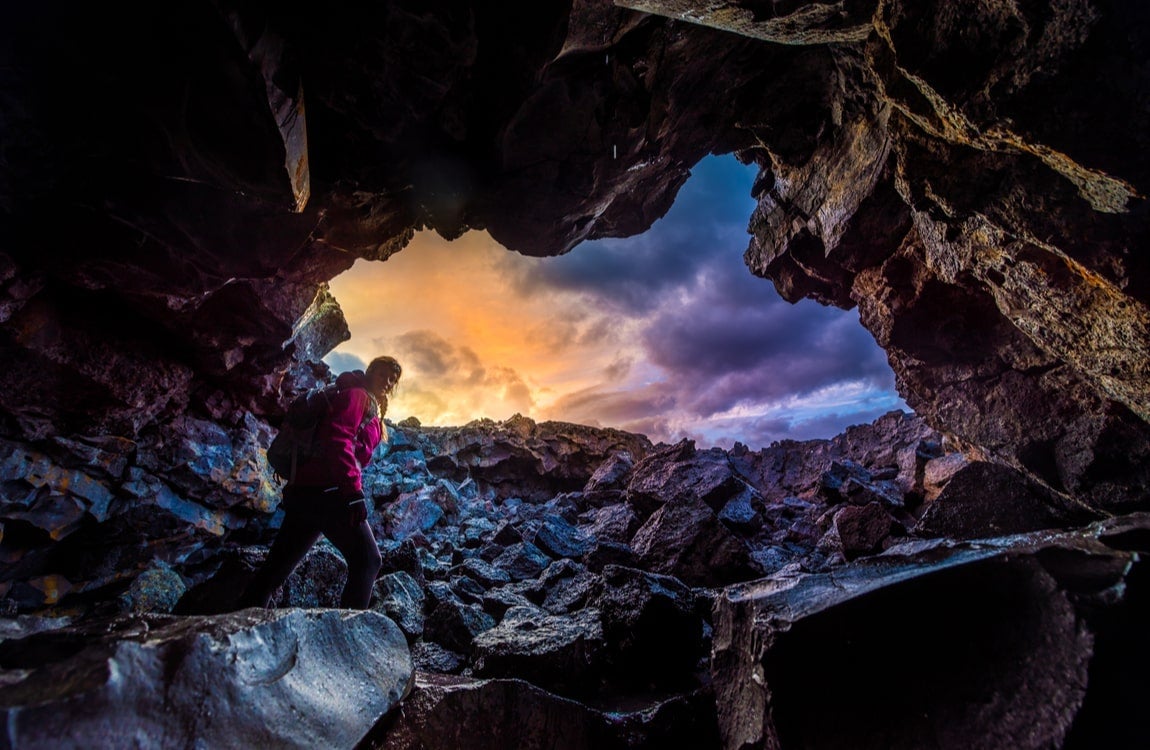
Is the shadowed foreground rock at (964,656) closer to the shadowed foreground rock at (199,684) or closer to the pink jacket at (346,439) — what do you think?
the shadowed foreground rock at (199,684)

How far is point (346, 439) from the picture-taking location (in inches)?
164

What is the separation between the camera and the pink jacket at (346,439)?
3.97 m

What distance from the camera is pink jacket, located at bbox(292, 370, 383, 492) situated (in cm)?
397

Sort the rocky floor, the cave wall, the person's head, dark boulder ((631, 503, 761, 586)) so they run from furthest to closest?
dark boulder ((631, 503, 761, 586))
the person's head
the cave wall
the rocky floor

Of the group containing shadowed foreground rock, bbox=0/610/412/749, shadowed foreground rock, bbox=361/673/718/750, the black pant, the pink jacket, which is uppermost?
the pink jacket

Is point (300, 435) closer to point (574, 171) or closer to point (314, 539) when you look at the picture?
point (314, 539)

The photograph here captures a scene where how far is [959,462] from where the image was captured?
984cm

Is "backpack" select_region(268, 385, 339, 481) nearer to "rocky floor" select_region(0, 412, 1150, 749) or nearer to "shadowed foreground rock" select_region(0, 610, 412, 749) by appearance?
"rocky floor" select_region(0, 412, 1150, 749)

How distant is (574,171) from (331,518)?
18.5 ft

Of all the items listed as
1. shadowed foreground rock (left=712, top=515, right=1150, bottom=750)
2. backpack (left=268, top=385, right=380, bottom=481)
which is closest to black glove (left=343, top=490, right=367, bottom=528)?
backpack (left=268, top=385, right=380, bottom=481)

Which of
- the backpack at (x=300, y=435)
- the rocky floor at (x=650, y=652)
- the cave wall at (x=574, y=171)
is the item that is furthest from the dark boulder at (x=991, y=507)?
the backpack at (x=300, y=435)

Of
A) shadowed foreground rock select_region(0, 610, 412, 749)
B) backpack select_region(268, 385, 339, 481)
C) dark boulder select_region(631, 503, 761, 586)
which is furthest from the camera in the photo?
dark boulder select_region(631, 503, 761, 586)

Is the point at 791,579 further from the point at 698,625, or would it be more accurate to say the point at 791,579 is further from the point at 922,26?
the point at 922,26

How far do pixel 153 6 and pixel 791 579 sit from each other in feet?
20.2
